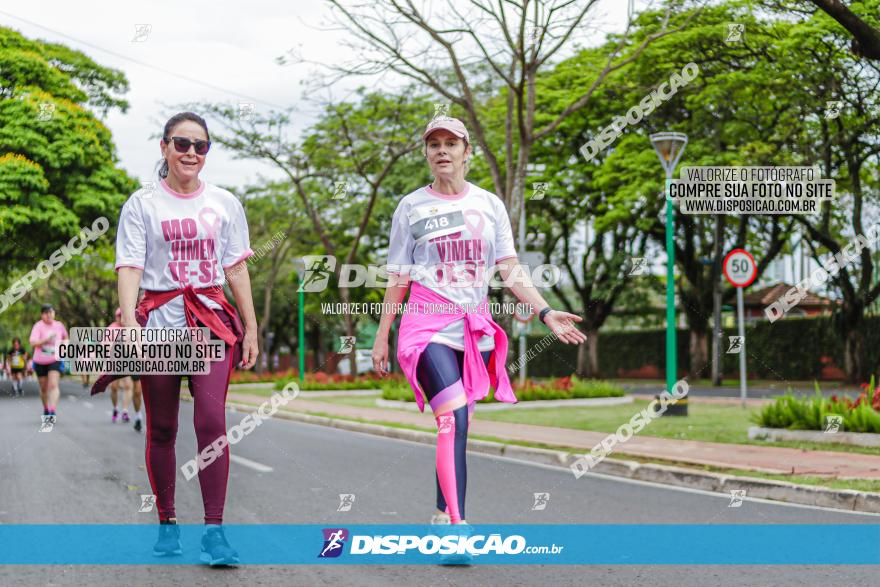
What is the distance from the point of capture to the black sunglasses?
408 cm

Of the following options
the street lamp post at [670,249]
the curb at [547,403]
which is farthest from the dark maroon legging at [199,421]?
the curb at [547,403]

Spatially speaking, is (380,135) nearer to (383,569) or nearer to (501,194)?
(501,194)

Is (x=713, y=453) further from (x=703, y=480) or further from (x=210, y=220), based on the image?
(x=210, y=220)

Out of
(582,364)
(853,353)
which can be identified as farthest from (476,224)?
(582,364)

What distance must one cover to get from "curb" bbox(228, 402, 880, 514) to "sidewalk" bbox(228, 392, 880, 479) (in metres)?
0.42

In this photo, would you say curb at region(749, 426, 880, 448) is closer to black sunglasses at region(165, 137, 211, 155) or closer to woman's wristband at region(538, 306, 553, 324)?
woman's wristband at region(538, 306, 553, 324)

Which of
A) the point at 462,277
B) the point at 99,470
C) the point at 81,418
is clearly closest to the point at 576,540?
the point at 462,277

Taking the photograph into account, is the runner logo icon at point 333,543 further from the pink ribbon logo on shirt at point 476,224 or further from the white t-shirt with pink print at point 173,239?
the pink ribbon logo on shirt at point 476,224

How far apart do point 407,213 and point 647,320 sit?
40.8m

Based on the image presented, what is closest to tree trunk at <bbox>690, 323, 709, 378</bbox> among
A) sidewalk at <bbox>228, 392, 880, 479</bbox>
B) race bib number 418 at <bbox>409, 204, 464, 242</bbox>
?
sidewalk at <bbox>228, 392, 880, 479</bbox>

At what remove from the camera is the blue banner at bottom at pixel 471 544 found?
207 inches

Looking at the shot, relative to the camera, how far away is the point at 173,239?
4.14 metres

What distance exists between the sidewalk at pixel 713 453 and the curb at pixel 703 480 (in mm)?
425

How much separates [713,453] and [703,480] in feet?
6.03
